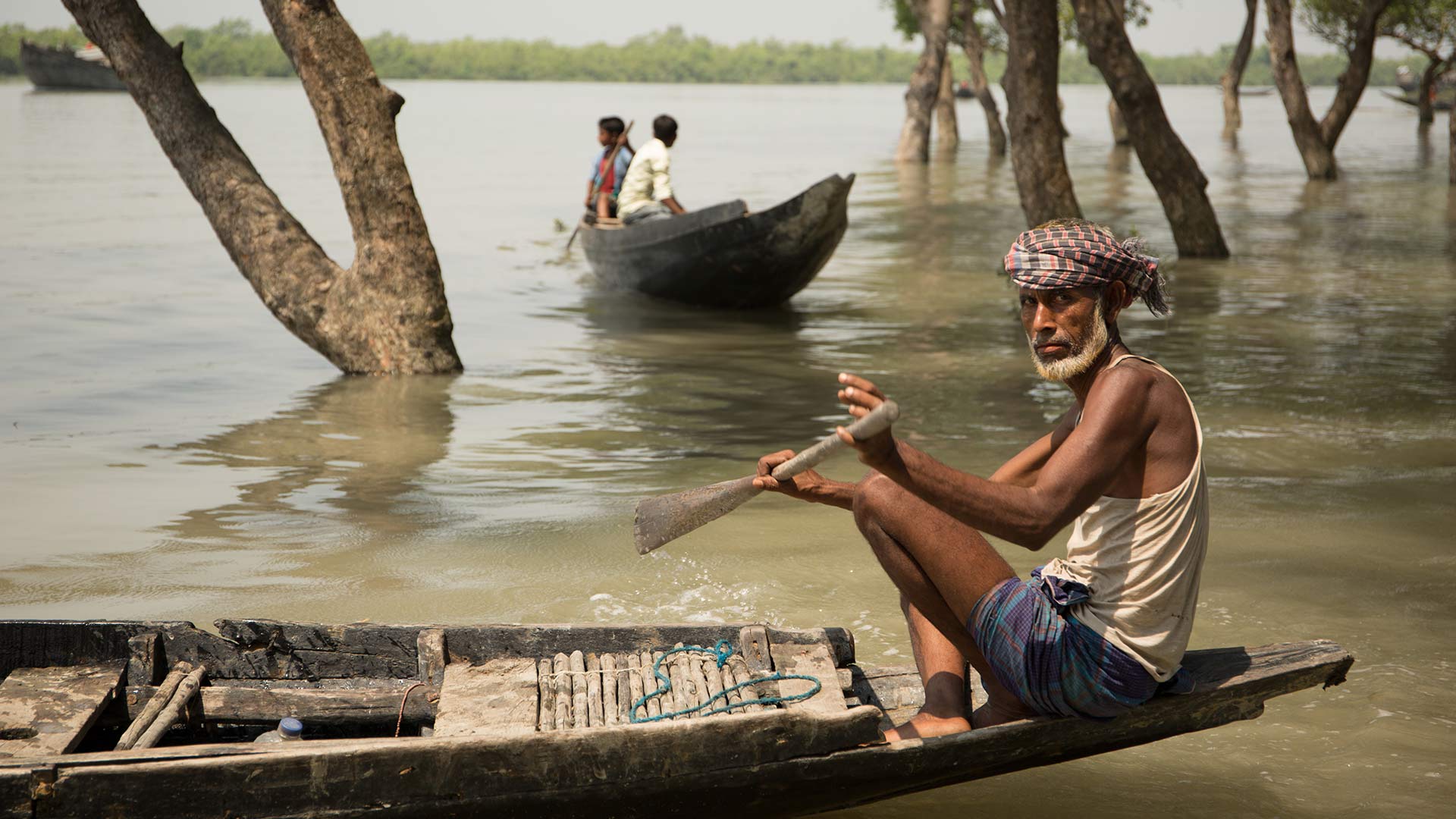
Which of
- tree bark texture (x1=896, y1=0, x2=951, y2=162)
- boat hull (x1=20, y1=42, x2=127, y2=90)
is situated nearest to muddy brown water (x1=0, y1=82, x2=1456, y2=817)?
tree bark texture (x1=896, y1=0, x2=951, y2=162)

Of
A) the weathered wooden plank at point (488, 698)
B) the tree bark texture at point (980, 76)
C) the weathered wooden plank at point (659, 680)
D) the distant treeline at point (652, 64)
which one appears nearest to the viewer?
the weathered wooden plank at point (488, 698)

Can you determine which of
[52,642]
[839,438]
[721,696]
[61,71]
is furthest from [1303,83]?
[61,71]

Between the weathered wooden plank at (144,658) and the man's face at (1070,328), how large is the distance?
2.37m

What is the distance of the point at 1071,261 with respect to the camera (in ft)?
9.79

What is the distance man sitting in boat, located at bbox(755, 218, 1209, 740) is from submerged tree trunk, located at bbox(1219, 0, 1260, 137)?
26367mm

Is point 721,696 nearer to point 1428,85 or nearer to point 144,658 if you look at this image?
point 144,658

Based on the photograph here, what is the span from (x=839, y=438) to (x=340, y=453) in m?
4.84

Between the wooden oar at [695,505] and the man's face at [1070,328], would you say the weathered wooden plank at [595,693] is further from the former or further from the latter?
the man's face at [1070,328]

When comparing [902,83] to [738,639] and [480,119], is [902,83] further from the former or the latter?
[738,639]

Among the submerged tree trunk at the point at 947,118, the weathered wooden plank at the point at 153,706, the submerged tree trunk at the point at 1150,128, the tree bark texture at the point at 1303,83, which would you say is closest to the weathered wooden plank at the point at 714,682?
the weathered wooden plank at the point at 153,706

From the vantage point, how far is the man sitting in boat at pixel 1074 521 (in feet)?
9.19

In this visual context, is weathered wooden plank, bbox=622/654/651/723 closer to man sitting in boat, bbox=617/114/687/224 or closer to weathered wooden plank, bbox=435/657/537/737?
weathered wooden plank, bbox=435/657/537/737

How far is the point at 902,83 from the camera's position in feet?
456

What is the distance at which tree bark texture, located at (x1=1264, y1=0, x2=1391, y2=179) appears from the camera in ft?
69.9
